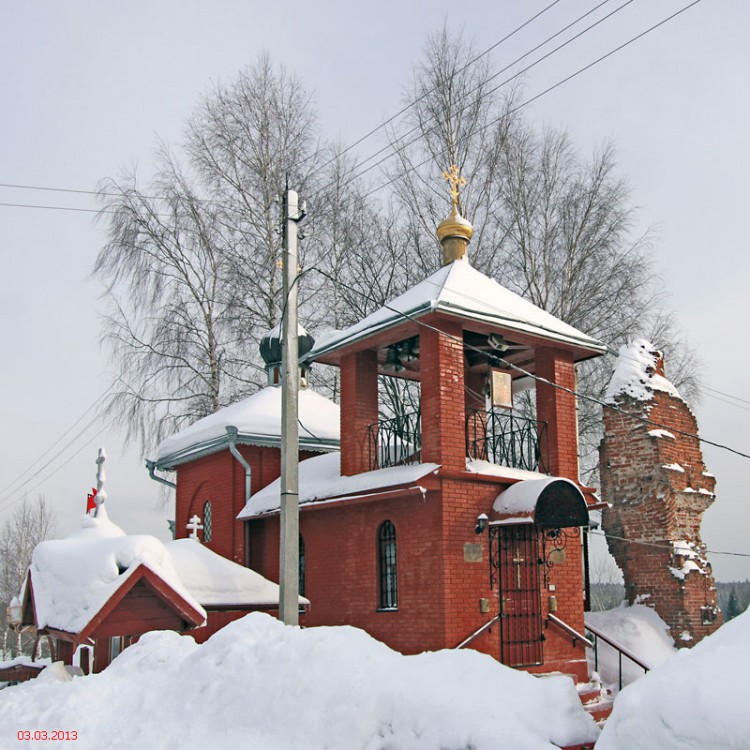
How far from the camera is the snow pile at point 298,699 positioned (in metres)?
4.54

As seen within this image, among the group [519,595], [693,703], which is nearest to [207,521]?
[519,595]

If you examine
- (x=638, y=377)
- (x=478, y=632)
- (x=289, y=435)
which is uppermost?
(x=638, y=377)

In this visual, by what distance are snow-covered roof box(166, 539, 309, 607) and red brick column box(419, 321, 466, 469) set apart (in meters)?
2.76

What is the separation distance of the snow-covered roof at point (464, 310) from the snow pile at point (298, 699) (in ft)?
16.1

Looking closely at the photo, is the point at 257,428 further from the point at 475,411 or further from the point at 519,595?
the point at 519,595

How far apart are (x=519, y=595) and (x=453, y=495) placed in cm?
158

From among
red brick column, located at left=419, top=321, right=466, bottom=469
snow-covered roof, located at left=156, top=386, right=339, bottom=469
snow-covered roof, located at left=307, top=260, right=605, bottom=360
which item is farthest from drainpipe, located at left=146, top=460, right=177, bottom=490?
red brick column, located at left=419, top=321, right=466, bottom=469

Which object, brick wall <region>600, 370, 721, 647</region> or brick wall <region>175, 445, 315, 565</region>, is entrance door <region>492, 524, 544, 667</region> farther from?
brick wall <region>175, 445, 315, 565</region>

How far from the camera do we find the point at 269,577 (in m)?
13.4

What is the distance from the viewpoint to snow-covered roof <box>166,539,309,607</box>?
1094 cm

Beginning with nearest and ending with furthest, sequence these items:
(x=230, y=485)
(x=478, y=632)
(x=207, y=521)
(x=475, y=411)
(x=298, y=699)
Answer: (x=298, y=699)
(x=478, y=632)
(x=475, y=411)
(x=230, y=485)
(x=207, y=521)

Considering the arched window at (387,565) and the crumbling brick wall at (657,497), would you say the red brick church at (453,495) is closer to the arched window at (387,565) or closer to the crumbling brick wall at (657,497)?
the arched window at (387,565)

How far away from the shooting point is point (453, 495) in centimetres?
1004

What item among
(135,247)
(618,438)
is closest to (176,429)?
(135,247)
